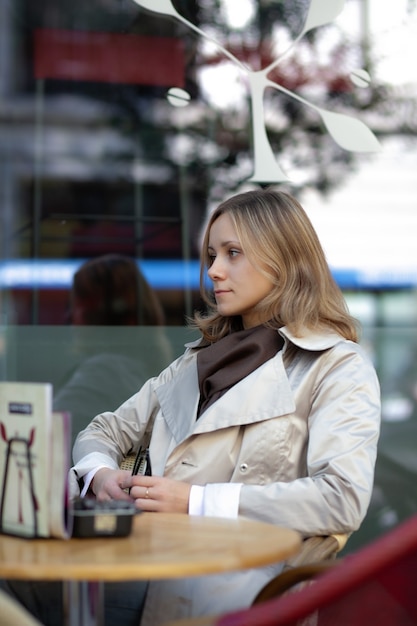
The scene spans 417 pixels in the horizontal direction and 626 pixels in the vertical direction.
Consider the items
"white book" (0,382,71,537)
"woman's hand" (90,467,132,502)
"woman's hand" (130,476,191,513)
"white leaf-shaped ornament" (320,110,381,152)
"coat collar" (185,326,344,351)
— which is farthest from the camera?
"white leaf-shaped ornament" (320,110,381,152)

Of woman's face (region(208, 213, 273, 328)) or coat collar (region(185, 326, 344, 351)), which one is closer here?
coat collar (region(185, 326, 344, 351))

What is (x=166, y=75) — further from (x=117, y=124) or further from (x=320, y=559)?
(x=320, y=559)

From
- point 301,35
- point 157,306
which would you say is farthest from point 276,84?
point 157,306

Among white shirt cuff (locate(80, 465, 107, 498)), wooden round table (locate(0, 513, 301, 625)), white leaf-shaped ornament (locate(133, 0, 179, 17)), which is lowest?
white shirt cuff (locate(80, 465, 107, 498))

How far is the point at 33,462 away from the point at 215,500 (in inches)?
23.1

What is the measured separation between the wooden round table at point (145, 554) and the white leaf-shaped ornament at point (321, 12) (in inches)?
108

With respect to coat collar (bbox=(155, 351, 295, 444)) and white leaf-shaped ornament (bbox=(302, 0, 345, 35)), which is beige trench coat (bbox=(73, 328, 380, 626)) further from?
white leaf-shaped ornament (bbox=(302, 0, 345, 35))

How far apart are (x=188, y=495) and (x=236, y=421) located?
0.26 meters

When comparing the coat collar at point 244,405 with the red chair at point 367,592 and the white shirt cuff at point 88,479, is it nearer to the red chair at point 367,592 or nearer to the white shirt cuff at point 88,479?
the white shirt cuff at point 88,479

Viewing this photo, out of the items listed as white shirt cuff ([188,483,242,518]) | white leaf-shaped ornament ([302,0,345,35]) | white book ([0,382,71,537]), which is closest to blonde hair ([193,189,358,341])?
white shirt cuff ([188,483,242,518])

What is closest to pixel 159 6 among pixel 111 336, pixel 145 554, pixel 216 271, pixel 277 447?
pixel 111 336

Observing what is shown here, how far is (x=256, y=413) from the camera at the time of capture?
241cm

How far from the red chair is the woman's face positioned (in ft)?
3.88

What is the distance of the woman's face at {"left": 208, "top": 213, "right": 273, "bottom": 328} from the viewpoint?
2633 millimetres
